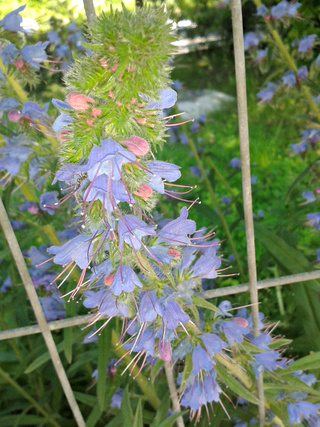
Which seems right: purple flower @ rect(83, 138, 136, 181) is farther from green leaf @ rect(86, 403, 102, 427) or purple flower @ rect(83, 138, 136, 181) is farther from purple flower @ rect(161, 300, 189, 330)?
green leaf @ rect(86, 403, 102, 427)

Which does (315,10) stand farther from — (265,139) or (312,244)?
(312,244)

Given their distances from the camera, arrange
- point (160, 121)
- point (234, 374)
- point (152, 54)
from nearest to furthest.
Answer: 1. point (152, 54)
2. point (160, 121)
3. point (234, 374)

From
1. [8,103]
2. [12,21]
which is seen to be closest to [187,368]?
[8,103]

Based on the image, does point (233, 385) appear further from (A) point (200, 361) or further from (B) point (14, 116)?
(B) point (14, 116)

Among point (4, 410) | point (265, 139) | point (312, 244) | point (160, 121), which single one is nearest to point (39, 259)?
point (4, 410)

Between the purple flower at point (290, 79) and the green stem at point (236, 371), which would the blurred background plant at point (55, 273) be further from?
the green stem at point (236, 371)
